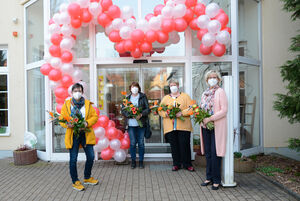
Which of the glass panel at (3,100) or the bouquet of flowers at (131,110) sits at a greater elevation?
the glass panel at (3,100)

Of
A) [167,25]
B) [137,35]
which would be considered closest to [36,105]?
[137,35]

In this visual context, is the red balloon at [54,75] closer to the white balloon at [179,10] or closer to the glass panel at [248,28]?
the white balloon at [179,10]

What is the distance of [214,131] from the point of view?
3.94 m

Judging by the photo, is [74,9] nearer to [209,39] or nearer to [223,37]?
[209,39]

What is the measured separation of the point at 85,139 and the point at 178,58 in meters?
2.87

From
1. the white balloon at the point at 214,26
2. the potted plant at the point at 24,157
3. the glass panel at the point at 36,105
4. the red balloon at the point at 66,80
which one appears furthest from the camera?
the glass panel at the point at 36,105

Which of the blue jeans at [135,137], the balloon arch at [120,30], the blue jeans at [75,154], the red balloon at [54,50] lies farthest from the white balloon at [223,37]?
the red balloon at [54,50]

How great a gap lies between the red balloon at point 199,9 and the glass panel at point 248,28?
1.49 m

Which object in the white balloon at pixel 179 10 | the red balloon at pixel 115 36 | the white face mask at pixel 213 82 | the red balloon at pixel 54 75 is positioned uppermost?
the white balloon at pixel 179 10

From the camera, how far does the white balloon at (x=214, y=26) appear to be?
15.3 feet

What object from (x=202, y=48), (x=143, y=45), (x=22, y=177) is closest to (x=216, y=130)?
(x=202, y=48)

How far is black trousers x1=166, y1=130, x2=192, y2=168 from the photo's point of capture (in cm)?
489

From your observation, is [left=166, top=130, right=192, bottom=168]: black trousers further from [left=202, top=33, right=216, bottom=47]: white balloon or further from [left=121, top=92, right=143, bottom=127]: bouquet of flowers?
[left=202, top=33, right=216, bottom=47]: white balloon

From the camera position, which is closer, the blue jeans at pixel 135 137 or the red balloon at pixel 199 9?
the red balloon at pixel 199 9
